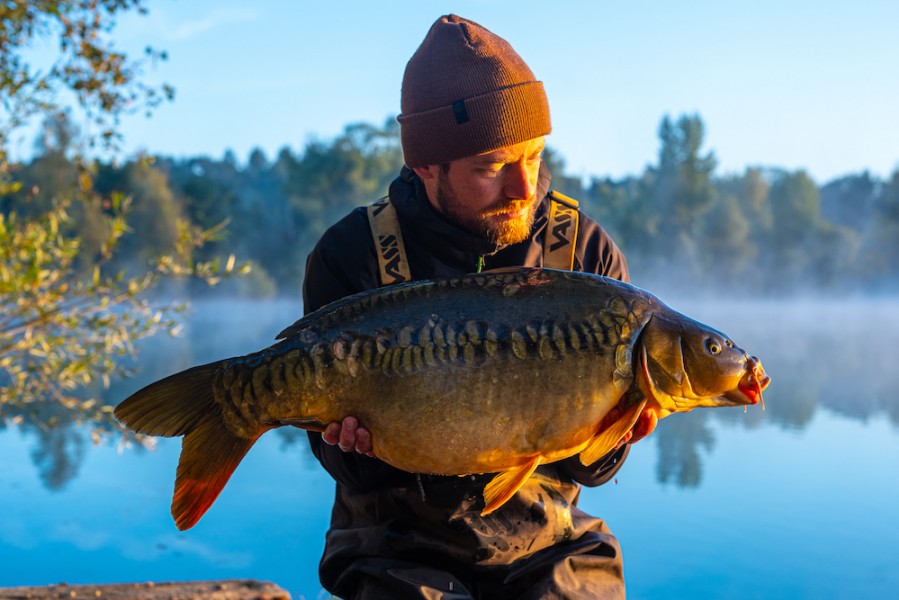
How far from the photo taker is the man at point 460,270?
6.70 feet

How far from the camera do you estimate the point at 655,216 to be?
33.9 meters

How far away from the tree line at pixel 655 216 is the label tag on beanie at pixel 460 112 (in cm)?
2626

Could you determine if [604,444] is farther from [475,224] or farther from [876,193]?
[876,193]

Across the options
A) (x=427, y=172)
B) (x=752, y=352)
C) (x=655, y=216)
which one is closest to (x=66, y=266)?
(x=427, y=172)

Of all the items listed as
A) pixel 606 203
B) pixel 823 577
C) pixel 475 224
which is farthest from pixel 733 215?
pixel 475 224

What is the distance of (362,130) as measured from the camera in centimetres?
3231

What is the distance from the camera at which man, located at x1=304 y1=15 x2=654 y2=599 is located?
2.04 metres

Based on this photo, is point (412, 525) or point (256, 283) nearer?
point (412, 525)

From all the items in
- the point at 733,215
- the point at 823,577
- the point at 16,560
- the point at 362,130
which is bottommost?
the point at 823,577

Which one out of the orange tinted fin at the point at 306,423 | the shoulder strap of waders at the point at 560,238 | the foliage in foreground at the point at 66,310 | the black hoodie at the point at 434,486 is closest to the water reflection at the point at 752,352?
the foliage in foreground at the point at 66,310

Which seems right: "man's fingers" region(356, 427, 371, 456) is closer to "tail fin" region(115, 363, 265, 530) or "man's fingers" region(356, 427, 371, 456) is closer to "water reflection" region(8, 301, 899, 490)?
"tail fin" region(115, 363, 265, 530)

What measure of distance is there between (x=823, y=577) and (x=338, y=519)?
17.4 feet

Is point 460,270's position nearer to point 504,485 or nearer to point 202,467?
point 504,485

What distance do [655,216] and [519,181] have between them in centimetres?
3278
